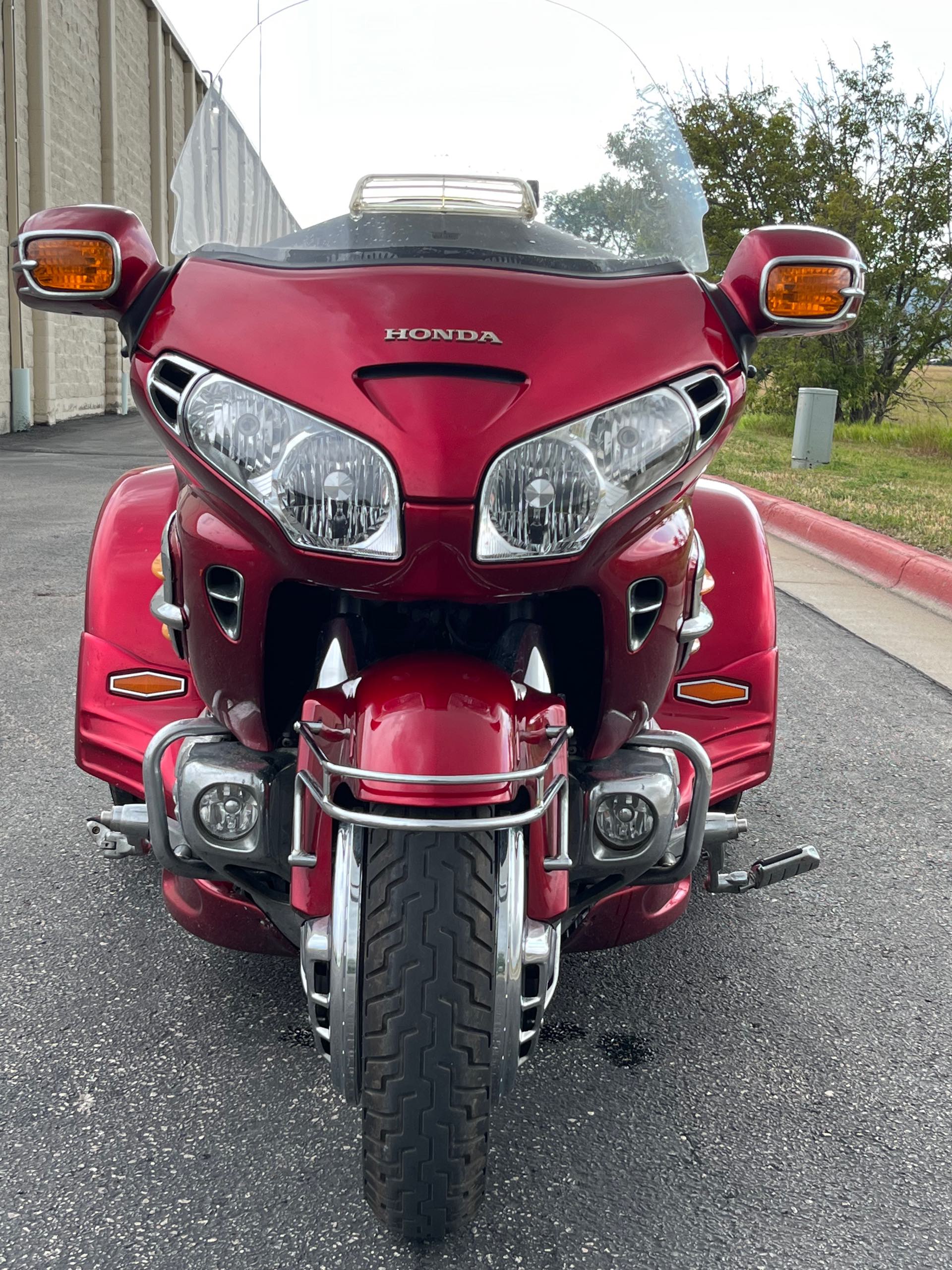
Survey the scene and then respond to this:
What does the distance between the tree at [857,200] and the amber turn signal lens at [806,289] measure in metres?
16.4

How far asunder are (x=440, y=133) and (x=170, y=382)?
0.75 metres

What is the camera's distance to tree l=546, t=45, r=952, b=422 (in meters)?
17.7

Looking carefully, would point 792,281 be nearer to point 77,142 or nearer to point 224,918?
point 224,918

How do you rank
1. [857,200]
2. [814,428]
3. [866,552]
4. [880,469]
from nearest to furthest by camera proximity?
[866,552] < [814,428] < [880,469] < [857,200]

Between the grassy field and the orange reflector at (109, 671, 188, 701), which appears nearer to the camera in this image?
the orange reflector at (109, 671, 188, 701)

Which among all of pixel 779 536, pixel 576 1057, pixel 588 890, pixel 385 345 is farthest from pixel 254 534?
pixel 779 536

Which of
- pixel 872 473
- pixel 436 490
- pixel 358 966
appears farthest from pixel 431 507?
pixel 872 473

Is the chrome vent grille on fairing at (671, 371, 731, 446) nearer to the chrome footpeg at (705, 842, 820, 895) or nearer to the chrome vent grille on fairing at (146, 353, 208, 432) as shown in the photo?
the chrome vent grille on fairing at (146, 353, 208, 432)

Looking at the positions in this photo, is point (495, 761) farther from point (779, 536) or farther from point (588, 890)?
point (779, 536)

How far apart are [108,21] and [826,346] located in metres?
13.3

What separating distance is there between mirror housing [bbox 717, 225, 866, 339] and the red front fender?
70cm

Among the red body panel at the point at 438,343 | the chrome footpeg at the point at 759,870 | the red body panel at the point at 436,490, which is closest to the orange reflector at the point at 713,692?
the chrome footpeg at the point at 759,870

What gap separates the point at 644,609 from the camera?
6.09 feet

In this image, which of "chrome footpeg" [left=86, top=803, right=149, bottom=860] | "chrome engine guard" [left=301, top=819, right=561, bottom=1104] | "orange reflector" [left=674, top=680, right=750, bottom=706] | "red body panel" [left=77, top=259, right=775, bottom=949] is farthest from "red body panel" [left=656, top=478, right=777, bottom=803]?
"chrome footpeg" [left=86, top=803, right=149, bottom=860]
